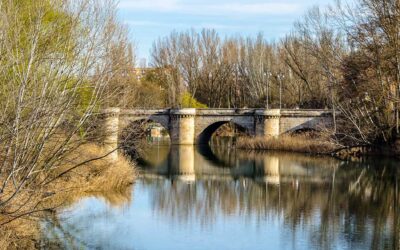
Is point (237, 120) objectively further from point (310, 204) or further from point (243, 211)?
point (243, 211)

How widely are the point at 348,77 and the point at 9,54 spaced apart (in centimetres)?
2300

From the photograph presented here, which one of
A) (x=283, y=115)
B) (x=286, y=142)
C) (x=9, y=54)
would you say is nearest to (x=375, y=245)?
(x=9, y=54)

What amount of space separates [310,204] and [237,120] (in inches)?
930

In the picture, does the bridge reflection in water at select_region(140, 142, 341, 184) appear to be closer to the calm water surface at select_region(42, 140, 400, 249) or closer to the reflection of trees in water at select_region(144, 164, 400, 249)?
the calm water surface at select_region(42, 140, 400, 249)

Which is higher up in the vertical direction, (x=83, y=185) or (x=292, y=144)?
(x=292, y=144)

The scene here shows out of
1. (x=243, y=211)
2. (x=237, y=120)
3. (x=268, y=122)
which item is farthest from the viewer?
(x=237, y=120)

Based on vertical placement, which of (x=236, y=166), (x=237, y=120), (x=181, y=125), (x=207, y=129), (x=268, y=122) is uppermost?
(x=237, y=120)

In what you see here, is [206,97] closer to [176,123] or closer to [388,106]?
[176,123]

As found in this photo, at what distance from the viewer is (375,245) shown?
1271 cm

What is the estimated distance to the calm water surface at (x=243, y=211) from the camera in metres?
13.1

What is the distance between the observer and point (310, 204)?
17.8 m

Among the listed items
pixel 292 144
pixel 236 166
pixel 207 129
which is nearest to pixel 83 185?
pixel 236 166

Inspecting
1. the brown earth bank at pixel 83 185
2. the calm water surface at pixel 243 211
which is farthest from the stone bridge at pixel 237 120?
the brown earth bank at pixel 83 185

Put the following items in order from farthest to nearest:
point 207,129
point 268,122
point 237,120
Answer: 1. point 207,129
2. point 237,120
3. point 268,122
